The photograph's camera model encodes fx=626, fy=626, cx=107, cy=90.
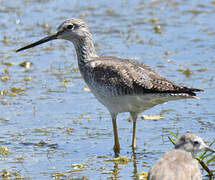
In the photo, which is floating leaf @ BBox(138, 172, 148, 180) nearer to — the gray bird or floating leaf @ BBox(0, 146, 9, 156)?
the gray bird

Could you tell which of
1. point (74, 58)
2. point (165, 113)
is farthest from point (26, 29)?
point (165, 113)

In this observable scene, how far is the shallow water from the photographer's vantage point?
8016 mm

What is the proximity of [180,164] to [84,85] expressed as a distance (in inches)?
191

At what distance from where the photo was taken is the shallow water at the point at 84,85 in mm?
8016

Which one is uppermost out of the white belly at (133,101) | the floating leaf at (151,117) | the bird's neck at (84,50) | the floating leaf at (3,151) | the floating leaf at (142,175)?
the bird's neck at (84,50)

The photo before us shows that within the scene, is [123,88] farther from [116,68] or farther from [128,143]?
[128,143]

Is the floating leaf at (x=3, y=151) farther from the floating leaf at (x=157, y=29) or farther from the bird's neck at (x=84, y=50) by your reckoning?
the floating leaf at (x=157, y=29)

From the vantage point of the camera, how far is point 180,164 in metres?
6.13

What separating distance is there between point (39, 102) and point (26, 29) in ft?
13.5

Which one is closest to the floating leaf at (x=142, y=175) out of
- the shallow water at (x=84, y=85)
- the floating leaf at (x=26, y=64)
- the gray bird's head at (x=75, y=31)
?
the shallow water at (x=84, y=85)

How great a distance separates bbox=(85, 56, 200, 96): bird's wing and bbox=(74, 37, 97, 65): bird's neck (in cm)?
26

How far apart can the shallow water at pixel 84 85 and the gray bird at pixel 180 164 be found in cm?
95

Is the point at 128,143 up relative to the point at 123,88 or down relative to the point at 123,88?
down

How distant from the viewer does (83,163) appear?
309 inches
